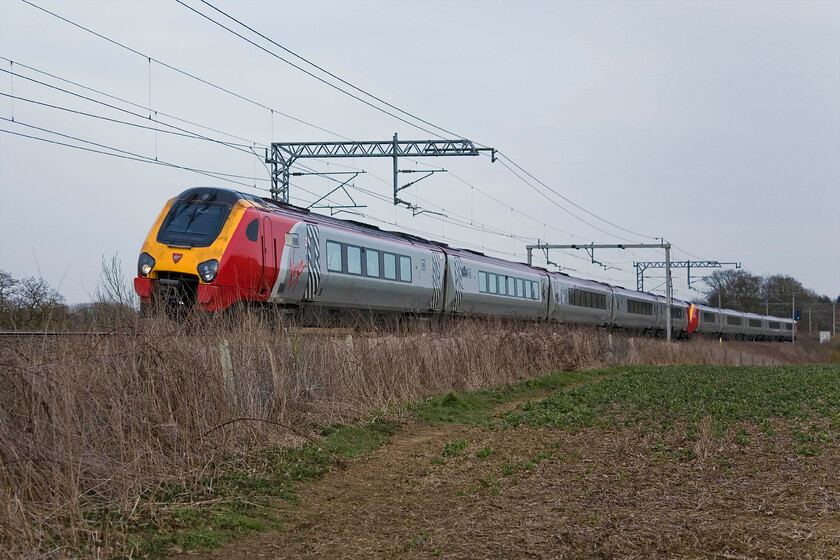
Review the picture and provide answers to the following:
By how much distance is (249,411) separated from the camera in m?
9.04

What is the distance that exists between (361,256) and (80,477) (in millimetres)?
13503

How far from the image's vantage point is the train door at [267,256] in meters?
15.8

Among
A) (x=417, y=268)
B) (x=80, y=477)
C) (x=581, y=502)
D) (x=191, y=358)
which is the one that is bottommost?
(x=581, y=502)

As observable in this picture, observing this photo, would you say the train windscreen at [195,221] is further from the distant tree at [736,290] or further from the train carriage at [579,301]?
the distant tree at [736,290]

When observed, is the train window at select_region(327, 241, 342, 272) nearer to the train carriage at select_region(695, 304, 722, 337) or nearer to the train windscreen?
the train windscreen

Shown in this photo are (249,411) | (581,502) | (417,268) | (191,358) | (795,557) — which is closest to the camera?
(795,557)

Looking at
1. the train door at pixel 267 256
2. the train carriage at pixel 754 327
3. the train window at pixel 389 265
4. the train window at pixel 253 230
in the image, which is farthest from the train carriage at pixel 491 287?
the train carriage at pixel 754 327

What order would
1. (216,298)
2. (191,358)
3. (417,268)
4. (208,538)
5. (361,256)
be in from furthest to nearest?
(417,268) < (361,256) < (216,298) < (191,358) < (208,538)

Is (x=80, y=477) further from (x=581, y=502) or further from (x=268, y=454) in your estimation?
(x=581, y=502)

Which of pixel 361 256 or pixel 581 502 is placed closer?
pixel 581 502

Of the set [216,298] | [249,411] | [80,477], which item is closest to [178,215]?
[216,298]

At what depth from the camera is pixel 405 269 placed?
22031 mm

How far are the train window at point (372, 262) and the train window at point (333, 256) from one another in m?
1.38

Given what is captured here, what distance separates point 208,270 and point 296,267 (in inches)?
93.3
